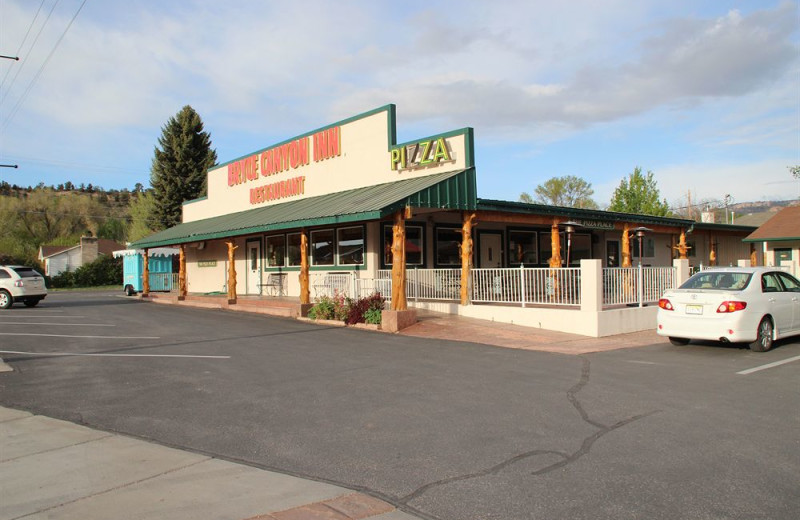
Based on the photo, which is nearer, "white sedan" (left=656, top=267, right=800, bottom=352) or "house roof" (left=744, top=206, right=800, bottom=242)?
"white sedan" (left=656, top=267, right=800, bottom=352)

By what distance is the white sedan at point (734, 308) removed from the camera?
1028 centimetres

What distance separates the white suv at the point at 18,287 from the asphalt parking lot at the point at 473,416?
14.2 meters

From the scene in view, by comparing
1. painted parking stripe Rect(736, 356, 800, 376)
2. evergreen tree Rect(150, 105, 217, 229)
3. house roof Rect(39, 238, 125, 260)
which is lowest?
painted parking stripe Rect(736, 356, 800, 376)

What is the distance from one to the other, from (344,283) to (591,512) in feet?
47.5

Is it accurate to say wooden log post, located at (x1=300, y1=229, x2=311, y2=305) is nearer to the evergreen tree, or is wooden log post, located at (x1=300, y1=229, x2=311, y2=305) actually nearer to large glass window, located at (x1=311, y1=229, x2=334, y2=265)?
large glass window, located at (x1=311, y1=229, x2=334, y2=265)

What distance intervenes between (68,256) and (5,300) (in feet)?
148

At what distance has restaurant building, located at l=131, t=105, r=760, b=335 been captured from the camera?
50.8 feet

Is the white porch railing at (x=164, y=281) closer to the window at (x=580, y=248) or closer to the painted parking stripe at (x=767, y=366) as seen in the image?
the window at (x=580, y=248)

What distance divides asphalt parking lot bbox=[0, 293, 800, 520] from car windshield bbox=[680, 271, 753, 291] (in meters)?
1.19

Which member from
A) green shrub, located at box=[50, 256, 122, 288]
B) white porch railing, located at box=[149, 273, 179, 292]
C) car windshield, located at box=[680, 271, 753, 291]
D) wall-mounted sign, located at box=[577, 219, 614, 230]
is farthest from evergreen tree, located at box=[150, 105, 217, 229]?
car windshield, located at box=[680, 271, 753, 291]

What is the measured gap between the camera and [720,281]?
11219mm

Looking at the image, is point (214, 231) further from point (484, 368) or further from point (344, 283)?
point (484, 368)

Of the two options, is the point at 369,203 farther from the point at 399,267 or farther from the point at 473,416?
the point at 473,416

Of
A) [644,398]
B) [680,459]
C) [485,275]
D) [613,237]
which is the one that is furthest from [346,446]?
[613,237]
